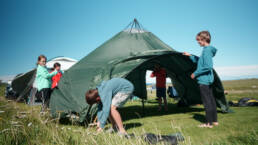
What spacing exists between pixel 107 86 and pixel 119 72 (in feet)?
3.50

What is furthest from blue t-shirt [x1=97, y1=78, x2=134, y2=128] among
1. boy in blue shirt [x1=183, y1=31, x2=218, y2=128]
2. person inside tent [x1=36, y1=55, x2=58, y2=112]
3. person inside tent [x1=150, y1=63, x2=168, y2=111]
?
person inside tent [x1=150, y1=63, x2=168, y2=111]

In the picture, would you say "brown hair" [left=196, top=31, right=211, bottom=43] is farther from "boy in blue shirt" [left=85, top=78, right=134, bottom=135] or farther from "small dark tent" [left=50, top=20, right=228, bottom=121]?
"boy in blue shirt" [left=85, top=78, right=134, bottom=135]

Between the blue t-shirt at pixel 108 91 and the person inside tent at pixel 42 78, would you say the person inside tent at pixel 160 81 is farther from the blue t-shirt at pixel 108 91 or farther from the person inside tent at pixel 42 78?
the person inside tent at pixel 42 78

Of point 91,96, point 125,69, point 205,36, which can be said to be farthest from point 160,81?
point 91,96

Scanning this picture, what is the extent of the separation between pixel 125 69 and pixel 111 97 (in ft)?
3.94

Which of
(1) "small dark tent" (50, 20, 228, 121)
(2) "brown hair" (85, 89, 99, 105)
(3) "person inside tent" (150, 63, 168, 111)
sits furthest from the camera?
(3) "person inside tent" (150, 63, 168, 111)

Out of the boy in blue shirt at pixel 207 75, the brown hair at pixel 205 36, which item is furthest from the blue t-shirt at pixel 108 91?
the brown hair at pixel 205 36

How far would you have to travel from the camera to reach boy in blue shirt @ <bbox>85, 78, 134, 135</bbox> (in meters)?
2.98

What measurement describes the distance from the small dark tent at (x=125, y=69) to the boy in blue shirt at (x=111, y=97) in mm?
832

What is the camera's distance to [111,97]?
3.07 meters

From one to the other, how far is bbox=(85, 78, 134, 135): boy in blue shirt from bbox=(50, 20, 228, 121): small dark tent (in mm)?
832

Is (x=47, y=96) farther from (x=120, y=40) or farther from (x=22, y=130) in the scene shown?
(x=22, y=130)

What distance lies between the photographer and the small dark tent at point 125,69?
13.7ft

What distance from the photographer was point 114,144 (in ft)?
5.55
